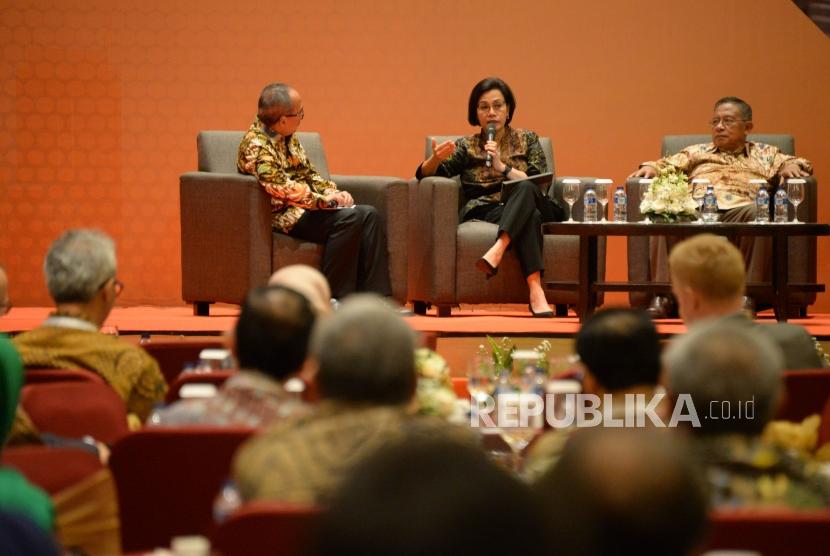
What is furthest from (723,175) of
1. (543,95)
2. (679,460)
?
(679,460)

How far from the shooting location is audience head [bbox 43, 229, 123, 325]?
113 inches

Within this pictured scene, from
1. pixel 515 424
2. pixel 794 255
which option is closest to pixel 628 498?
pixel 515 424

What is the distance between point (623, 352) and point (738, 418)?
16.7 inches

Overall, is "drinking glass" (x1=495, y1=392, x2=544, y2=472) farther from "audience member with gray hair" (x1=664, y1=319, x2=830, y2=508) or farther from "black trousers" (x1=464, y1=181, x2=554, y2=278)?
"black trousers" (x1=464, y1=181, x2=554, y2=278)

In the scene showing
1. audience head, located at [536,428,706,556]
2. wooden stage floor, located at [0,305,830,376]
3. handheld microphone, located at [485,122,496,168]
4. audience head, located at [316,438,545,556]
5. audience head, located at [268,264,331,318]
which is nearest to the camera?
audience head, located at [316,438,545,556]

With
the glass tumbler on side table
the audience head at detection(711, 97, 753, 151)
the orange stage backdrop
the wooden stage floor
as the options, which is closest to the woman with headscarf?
the wooden stage floor

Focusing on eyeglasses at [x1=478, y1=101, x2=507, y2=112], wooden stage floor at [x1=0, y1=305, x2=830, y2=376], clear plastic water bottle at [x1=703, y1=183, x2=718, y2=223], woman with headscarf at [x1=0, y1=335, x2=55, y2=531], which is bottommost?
wooden stage floor at [x1=0, y1=305, x2=830, y2=376]

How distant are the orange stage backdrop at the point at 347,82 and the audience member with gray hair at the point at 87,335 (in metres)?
5.14

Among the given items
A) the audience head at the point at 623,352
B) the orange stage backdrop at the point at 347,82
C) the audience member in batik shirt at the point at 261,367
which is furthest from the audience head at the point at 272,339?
the orange stage backdrop at the point at 347,82

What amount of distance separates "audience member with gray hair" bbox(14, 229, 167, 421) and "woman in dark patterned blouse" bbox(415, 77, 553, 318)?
3.28 meters

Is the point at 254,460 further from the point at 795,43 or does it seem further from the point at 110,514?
the point at 795,43

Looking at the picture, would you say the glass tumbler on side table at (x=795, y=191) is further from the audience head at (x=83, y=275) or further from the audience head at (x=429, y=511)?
the audience head at (x=429, y=511)

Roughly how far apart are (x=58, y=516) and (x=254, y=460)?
1.10 feet

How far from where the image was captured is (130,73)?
8000mm
